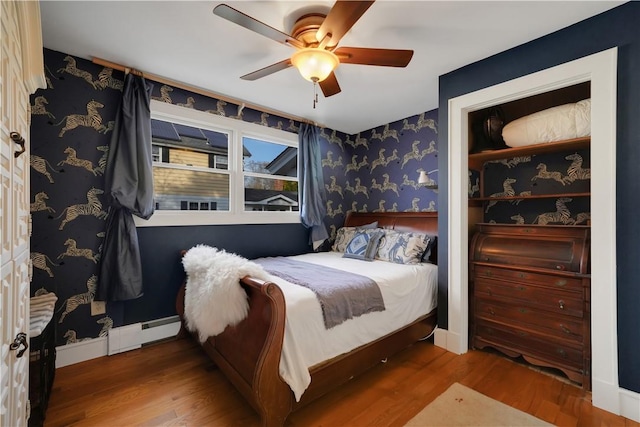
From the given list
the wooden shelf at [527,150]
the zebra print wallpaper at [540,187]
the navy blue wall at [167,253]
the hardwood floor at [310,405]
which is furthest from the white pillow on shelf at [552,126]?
the navy blue wall at [167,253]

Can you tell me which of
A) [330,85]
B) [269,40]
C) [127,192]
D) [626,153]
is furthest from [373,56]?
[127,192]

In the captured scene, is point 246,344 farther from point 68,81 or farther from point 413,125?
point 413,125

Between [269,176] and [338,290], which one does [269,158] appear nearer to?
[269,176]

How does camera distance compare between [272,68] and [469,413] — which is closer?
[469,413]

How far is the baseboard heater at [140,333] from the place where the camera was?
7.90ft

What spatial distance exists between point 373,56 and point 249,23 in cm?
76

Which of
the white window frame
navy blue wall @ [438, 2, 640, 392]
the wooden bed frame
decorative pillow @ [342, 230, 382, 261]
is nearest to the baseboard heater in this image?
the wooden bed frame

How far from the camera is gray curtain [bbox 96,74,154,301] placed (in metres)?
2.34

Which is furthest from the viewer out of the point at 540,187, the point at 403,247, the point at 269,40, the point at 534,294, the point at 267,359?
the point at 403,247

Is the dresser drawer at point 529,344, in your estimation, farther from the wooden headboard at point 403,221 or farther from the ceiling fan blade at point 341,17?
the ceiling fan blade at point 341,17

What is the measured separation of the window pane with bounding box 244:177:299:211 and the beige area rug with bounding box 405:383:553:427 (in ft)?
8.32

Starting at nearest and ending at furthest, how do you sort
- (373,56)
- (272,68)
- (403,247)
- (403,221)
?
1. (373,56)
2. (272,68)
3. (403,247)
4. (403,221)

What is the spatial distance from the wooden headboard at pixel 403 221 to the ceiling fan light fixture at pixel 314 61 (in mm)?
2100

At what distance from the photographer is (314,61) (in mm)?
1669
